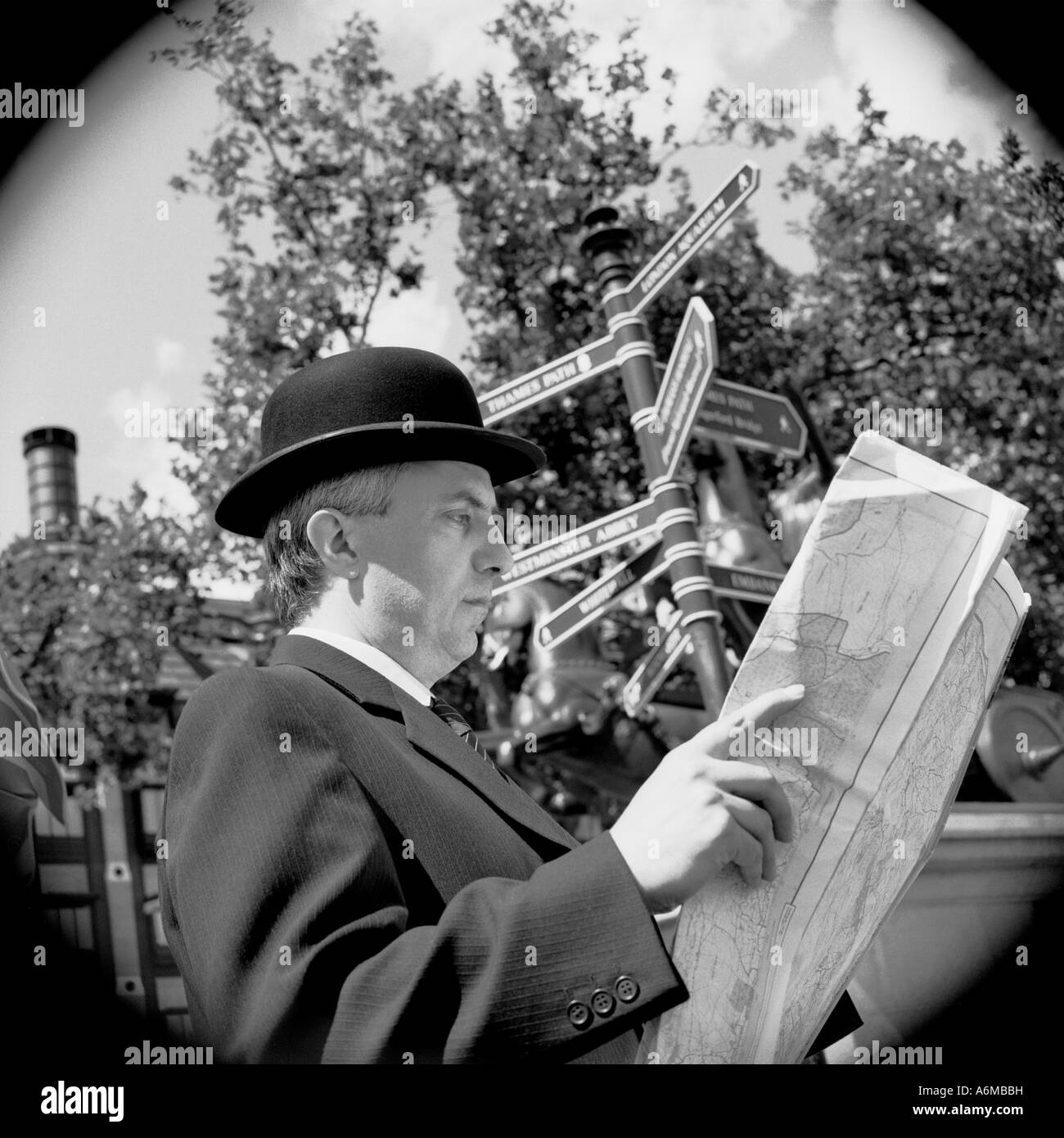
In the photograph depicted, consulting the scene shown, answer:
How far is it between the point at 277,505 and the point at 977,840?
2.71 metres

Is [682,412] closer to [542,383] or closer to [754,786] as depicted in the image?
[542,383]

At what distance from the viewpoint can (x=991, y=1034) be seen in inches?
151

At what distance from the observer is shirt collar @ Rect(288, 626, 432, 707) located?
1.47 m

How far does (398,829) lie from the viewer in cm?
124

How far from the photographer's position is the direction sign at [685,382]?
13.7ft

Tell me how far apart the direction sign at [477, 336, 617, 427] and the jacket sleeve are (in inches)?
114

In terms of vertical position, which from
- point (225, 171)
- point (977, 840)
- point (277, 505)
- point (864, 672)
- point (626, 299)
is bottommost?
point (977, 840)

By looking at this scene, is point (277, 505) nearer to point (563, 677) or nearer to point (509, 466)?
point (509, 466)

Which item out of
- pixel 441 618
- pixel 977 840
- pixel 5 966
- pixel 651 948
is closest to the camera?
pixel 651 948

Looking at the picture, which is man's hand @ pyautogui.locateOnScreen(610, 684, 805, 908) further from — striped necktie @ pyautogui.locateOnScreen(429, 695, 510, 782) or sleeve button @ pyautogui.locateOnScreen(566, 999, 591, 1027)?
striped necktie @ pyautogui.locateOnScreen(429, 695, 510, 782)

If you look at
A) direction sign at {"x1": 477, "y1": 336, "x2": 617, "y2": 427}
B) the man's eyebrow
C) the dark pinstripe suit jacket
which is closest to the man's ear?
the man's eyebrow

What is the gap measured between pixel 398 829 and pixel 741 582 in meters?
3.63

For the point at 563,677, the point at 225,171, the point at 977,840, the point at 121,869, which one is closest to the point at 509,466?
the point at 977,840

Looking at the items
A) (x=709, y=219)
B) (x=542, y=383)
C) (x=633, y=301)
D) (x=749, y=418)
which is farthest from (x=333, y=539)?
(x=749, y=418)
